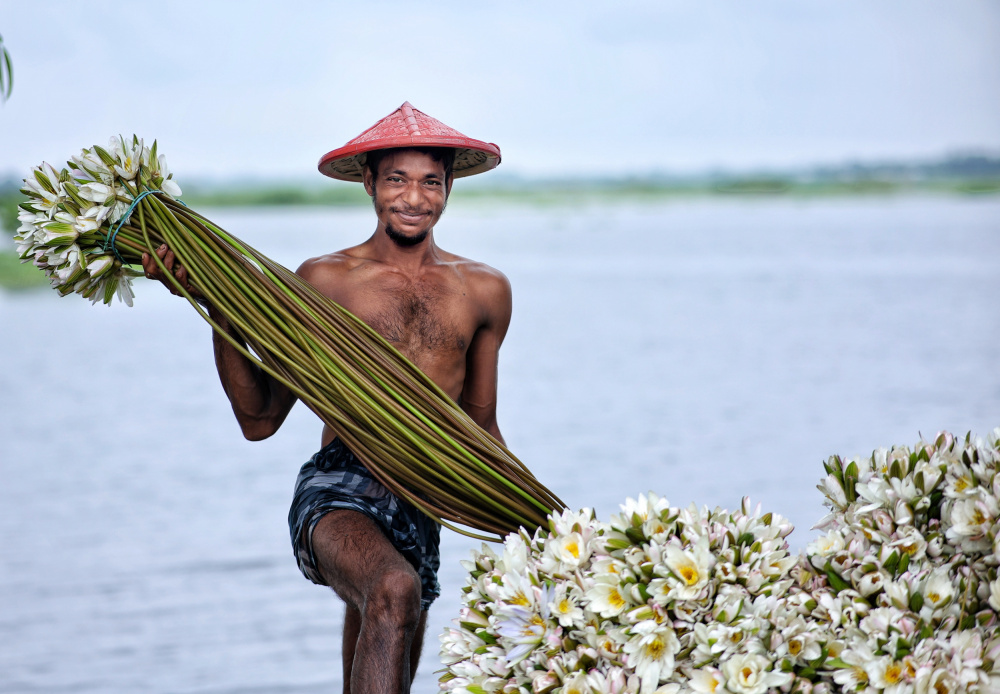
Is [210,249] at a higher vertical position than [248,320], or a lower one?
higher

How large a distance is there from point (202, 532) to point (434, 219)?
2.85 meters

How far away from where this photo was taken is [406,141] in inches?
87.7

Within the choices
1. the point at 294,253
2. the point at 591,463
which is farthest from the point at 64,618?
the point at 294,253

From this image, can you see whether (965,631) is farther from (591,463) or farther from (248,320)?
(591,463)

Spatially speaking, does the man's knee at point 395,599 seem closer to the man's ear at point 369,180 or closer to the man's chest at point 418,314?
the man's chest at point 418,314

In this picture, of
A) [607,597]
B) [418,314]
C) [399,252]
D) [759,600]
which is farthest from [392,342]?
[759,600]

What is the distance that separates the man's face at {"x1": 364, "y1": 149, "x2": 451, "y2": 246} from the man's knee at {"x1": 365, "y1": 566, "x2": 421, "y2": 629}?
766 millimetres

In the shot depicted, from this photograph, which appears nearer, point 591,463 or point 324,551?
point 324,551

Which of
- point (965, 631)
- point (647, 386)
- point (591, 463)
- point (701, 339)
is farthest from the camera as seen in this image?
point (701, 339)

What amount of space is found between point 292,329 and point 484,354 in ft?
2.13

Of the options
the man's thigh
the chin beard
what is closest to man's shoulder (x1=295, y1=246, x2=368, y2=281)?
the chin beard

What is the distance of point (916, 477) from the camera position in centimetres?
163

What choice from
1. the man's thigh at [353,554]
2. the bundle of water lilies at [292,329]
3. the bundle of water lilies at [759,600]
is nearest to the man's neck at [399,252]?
the bundle of water lilies at [292,329]

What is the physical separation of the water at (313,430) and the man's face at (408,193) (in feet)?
5.11
